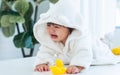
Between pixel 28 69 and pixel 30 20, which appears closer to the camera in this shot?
pixel 28 69

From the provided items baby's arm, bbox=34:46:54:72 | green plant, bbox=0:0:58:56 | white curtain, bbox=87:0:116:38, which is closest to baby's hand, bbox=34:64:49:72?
baby's arm, bbox=34:46:54:72

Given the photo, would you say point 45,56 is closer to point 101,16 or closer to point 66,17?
point 66,17

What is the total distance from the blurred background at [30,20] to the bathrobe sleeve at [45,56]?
2.10 feet

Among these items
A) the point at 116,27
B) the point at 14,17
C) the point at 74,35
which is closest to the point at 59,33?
the point at 74,35

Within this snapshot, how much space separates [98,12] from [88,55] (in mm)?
1043

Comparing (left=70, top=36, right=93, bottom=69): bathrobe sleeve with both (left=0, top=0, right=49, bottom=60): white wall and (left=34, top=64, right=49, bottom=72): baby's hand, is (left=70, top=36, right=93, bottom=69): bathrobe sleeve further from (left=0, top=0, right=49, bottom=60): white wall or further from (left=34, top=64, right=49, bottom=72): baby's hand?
(left=0, top=0, right=49, bottom=60): white wall

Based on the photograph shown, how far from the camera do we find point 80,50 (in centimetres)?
93

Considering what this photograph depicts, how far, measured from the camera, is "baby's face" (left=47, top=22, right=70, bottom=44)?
954 millimetres

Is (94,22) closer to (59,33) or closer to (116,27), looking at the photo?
(116,27)

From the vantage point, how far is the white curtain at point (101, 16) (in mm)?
1901

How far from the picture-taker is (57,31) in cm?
95

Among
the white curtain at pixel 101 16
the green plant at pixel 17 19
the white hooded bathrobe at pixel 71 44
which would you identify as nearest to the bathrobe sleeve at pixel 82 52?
the white hooded bathrobe at pixel 71 44

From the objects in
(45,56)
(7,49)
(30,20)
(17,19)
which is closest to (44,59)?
(45,56)

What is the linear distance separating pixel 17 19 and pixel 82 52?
808mm
